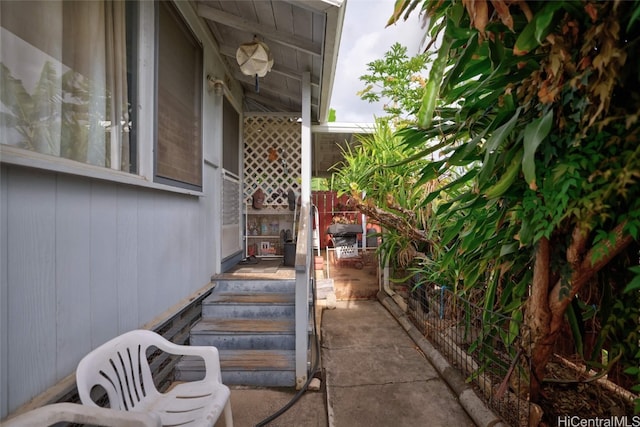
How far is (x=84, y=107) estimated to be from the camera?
1.52 meters

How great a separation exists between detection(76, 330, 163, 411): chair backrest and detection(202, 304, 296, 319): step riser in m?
1.18

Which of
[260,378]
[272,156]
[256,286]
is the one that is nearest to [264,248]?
[272,156]

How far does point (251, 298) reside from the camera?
2990mm

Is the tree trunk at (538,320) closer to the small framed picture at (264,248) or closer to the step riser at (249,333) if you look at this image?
the step riser at (249,333)

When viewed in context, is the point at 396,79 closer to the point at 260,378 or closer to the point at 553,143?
the point at 553,143

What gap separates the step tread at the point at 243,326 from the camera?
8.50 feet

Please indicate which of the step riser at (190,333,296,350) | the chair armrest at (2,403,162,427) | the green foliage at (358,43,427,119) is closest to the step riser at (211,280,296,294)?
the step riser at (190,333,296,350)

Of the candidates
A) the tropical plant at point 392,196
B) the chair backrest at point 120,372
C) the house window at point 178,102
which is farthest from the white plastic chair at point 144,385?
the tropical plant at point 392,196

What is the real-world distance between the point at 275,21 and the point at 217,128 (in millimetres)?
1375

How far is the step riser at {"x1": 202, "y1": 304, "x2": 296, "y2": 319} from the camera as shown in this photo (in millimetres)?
2848

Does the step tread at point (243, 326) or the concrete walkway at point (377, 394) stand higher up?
the step tread at point (243, 326)

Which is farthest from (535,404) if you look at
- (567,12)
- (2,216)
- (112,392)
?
(2,216)

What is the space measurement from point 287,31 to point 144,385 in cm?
317

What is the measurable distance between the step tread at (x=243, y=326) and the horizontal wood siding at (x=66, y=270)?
1.86ft
